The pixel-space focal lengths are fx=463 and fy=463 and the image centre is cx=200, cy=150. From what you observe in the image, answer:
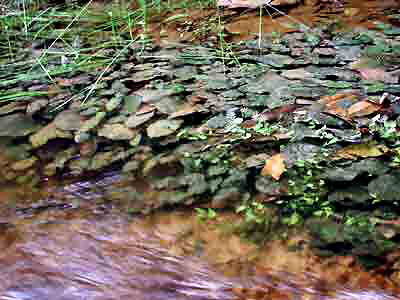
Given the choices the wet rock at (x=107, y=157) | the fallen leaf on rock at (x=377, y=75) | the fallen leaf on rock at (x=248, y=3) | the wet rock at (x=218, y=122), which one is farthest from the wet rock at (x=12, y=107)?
the fallen leaf on rock at (x=377, y=75)

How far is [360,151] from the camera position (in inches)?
46.8

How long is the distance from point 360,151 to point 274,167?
223 millimetres

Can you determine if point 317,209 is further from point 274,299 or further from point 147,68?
point 147,68

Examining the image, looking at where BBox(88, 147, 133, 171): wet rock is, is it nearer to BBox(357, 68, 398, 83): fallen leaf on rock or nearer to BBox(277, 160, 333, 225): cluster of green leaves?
BBox(277, 160, 333, 225): cluster of green leaves

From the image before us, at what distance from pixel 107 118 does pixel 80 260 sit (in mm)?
664

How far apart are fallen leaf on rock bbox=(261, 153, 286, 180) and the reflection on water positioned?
17 cm

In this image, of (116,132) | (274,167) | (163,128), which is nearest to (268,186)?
(274,167)

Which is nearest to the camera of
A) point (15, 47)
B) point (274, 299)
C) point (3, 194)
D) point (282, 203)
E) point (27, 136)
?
point (274, 299)

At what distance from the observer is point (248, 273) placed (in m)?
0.94

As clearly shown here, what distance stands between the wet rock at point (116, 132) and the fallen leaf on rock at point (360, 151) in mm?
636

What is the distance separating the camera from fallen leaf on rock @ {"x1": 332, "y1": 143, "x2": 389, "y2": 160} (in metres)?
1.18

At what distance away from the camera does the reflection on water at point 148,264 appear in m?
0.90

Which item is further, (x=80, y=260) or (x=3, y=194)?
(x=3, y=194)

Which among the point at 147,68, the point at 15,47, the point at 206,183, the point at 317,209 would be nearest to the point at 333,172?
the point at 317,209
